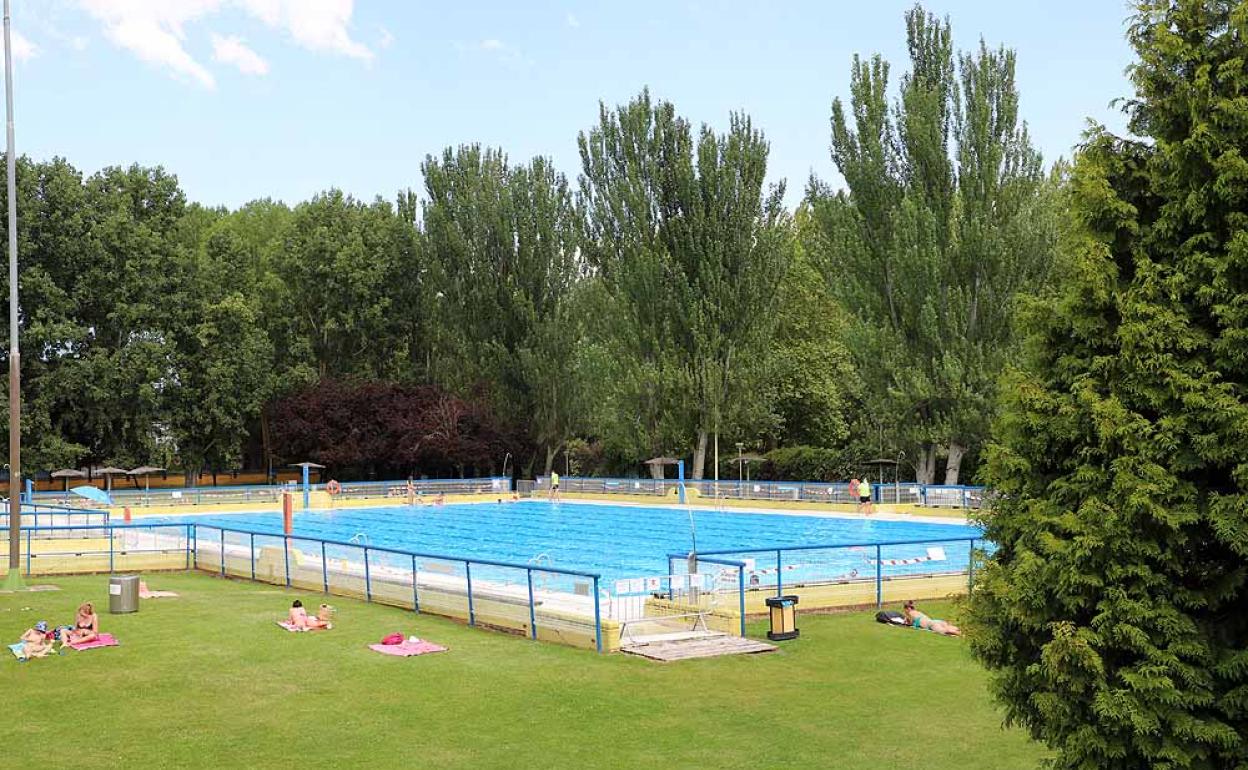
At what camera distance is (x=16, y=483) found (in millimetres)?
21281

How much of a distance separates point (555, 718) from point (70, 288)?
2080 inches

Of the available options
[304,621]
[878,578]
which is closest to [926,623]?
[878,578]

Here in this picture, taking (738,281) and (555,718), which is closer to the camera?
(555,718)

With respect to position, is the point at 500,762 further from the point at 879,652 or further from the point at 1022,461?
the point at 879,652

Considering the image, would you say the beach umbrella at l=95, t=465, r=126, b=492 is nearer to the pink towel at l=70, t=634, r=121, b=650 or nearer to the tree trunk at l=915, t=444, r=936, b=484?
the tree trunk at l=915, t=444, r=936, b=484

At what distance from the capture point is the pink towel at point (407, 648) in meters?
16.0

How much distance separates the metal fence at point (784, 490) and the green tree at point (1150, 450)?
1135 inches

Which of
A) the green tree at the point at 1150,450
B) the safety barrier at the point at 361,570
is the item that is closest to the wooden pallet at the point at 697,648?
the safety barrier at the point at 361,570

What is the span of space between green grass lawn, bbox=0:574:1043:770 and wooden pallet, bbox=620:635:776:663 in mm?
284

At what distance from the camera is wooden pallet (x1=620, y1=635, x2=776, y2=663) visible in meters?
16.0

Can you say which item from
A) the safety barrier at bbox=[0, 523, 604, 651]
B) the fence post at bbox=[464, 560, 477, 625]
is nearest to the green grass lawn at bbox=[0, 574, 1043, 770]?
the fence post at bbox=[464, 560, 477, 625]

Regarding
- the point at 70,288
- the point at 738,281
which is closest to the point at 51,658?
the point at 738,281

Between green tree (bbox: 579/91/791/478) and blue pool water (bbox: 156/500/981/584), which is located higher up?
green tree (bbox: 579/91/791/478)

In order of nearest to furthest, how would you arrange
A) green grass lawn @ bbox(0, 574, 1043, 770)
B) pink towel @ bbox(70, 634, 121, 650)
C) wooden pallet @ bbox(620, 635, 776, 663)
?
green grass lawn @ bbox(0, 574, 1043, 770)
wooden pallet @ bbox(620, 635, 776, 663)
pink towel @ bbox(70, 634, 121, 650)
